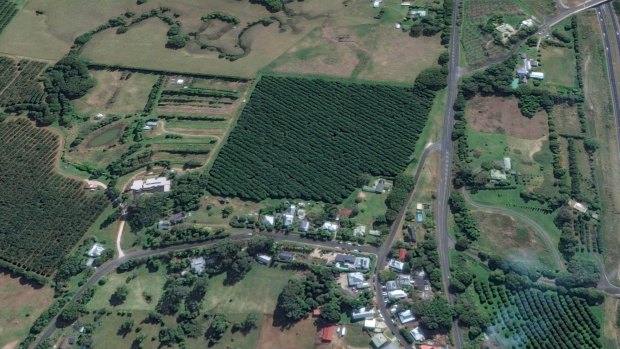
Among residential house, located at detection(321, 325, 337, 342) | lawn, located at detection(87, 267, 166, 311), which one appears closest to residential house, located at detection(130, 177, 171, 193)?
lawn, located at detection(87, 267, 166, 311)

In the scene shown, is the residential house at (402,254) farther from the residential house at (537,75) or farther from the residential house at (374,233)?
the residential house at (537,75)

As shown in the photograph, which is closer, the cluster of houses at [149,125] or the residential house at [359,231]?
the residential house at [359,231]

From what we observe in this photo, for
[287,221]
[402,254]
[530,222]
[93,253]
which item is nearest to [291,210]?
[287,221]

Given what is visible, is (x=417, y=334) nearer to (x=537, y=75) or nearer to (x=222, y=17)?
(x=537, y=75)

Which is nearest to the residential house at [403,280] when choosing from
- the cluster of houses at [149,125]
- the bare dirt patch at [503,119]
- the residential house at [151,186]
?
the bare dirt patch at [503,119]

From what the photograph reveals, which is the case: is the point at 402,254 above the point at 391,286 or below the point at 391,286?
above

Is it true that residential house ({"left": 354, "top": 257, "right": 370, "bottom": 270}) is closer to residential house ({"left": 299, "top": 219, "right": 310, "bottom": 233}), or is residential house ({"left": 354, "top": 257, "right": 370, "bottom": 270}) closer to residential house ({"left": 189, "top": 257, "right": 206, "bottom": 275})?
residential house ({"left": 299, "top": 219, "right": 310, "bottom": 233})

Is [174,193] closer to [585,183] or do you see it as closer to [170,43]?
[170,43]
